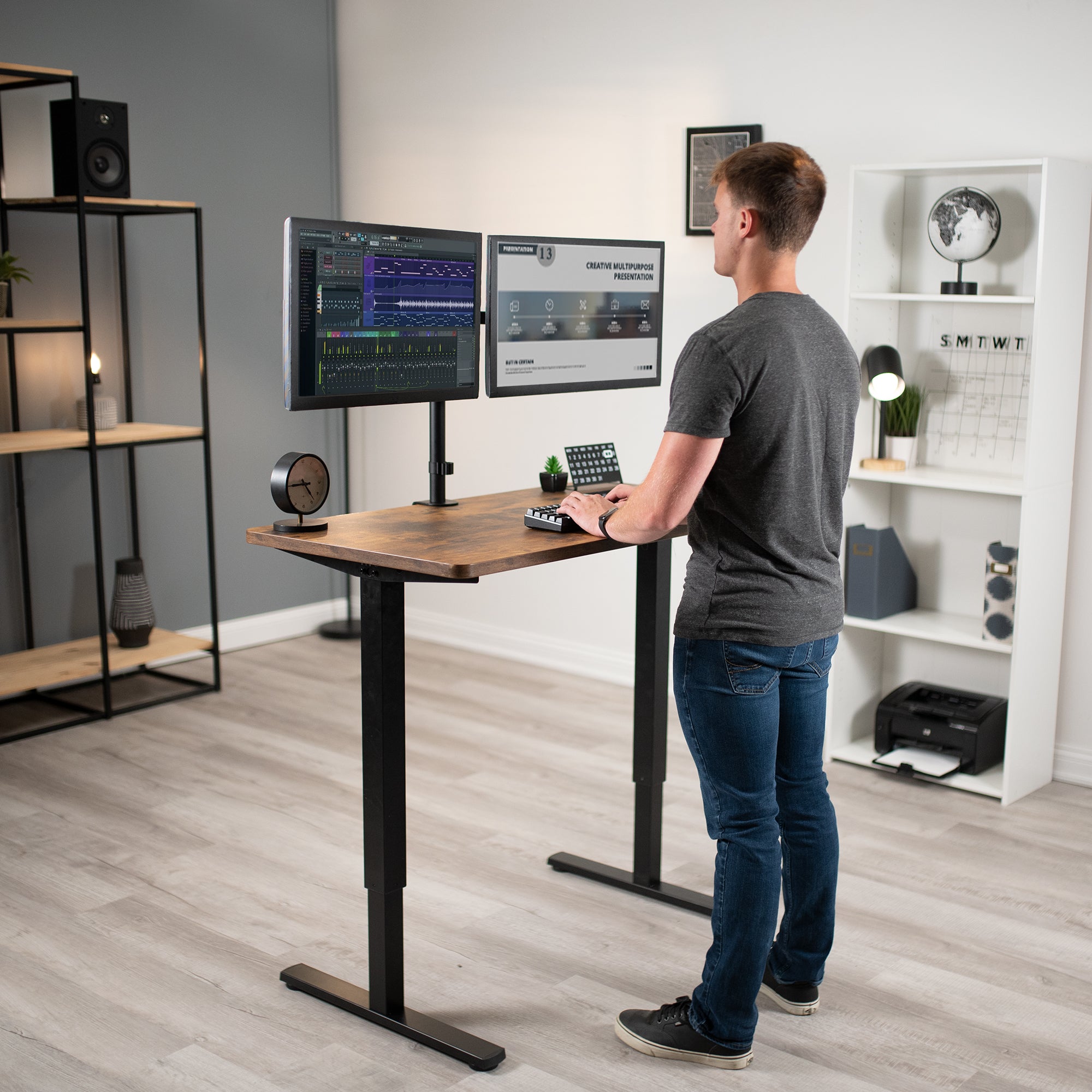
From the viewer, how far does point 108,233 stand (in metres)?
4.41

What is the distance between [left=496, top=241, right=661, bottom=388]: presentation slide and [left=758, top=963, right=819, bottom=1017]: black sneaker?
1.39 metres

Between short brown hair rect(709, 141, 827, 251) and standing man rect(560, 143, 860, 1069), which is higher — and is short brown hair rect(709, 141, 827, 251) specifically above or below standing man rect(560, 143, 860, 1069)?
above

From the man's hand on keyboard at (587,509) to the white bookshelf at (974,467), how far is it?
1.49 meters

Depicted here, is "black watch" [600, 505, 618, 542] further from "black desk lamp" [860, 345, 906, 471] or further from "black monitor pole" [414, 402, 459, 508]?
"black desk lamp" [860, 345, 906, 471]

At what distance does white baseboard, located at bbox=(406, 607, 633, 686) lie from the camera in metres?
4.61

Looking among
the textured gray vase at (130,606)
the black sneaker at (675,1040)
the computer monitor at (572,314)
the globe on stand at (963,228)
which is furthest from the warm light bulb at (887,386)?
the textured gray vase at (130,606)

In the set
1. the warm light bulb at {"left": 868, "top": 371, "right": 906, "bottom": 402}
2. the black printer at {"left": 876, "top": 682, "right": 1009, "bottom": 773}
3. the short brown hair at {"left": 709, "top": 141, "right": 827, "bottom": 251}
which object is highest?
the short brown hair at {"left": 709, "top": 141, "right": 827, "bottom": 251}

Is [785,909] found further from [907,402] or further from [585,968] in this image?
[907,402]

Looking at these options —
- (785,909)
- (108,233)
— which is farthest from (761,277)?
(108,233)

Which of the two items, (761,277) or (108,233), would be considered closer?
(761,277)

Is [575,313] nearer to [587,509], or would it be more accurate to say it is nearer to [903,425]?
[587,509]

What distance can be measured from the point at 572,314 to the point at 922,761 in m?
1.71

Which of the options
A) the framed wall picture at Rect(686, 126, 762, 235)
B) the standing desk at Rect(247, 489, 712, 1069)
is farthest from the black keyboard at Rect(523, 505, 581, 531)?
the framed wall picture at Rect(686, 126, 762, 235)

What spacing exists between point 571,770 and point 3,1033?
5.80ft
